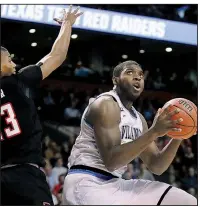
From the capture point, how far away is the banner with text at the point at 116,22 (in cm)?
1138

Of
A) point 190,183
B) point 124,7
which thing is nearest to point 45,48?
point 124,7

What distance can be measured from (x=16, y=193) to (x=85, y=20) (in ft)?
29.7

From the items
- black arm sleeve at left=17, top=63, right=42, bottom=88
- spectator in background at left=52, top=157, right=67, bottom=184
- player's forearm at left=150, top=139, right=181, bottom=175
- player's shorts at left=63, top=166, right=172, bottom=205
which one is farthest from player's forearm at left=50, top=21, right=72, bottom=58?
spectator in background at left=52, top=157, right=67, bottom=184

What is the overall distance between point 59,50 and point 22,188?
1292 mm

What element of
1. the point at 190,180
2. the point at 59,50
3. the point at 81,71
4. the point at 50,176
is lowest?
the point at 190,180

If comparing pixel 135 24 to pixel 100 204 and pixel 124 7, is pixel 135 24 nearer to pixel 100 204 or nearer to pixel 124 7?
pixel 124 7

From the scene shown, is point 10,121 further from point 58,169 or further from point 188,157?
point 188,157

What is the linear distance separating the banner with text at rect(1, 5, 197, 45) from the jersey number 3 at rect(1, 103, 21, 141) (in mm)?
7922

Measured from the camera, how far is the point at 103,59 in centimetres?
1554

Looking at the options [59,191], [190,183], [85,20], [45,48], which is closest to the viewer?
[59,191]

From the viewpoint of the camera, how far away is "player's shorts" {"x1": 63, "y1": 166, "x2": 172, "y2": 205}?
3508mm

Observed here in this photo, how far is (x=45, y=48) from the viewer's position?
15414 millimetres

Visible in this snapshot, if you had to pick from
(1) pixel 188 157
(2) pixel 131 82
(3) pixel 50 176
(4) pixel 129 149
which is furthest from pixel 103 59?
(4) pixel 129 149

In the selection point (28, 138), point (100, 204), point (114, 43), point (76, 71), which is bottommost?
point (100, 204)
